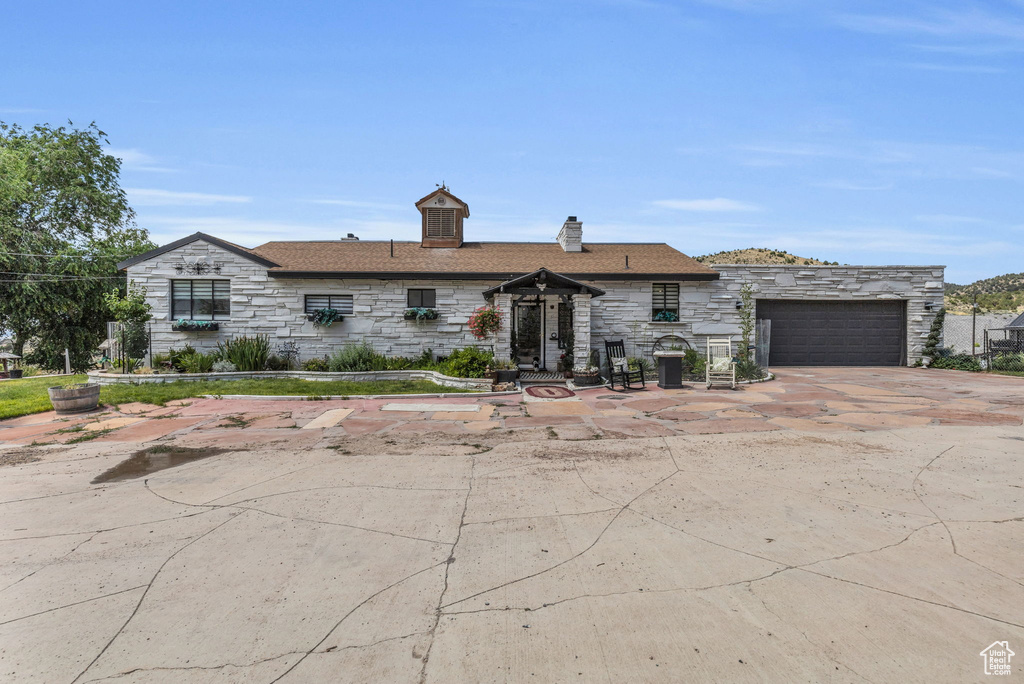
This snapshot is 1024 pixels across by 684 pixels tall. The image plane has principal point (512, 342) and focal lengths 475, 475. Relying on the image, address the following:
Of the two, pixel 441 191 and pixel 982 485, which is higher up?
pixel 441 191

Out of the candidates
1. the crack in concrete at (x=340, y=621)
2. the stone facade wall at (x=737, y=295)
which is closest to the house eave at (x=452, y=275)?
the stone facade wall at (x=737, y=295)

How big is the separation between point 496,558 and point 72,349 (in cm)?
2939

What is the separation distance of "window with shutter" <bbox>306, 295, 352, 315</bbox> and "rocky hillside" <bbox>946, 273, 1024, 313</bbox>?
39.2 meters

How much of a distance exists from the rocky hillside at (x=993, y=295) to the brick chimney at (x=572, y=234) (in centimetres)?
3085

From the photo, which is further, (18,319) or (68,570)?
(18,319)

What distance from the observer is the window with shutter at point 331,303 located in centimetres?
1542

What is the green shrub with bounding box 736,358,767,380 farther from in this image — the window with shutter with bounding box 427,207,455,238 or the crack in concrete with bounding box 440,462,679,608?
the window with shutter with bounding box 427,207,455,238

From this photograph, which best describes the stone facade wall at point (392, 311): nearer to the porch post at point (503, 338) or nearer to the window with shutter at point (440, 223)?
the porch post at point (503, 338)

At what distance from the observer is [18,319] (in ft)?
71.1

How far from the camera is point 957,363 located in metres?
16.2

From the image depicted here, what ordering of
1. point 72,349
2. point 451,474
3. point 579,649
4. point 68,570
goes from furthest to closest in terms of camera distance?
point 72,349
point 451,474
point 68,570
point 579,649

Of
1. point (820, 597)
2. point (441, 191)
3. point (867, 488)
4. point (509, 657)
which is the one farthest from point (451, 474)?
point (441, 191)

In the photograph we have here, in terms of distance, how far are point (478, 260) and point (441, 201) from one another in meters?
3.29

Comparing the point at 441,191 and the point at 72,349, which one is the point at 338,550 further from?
the point at 72,349
